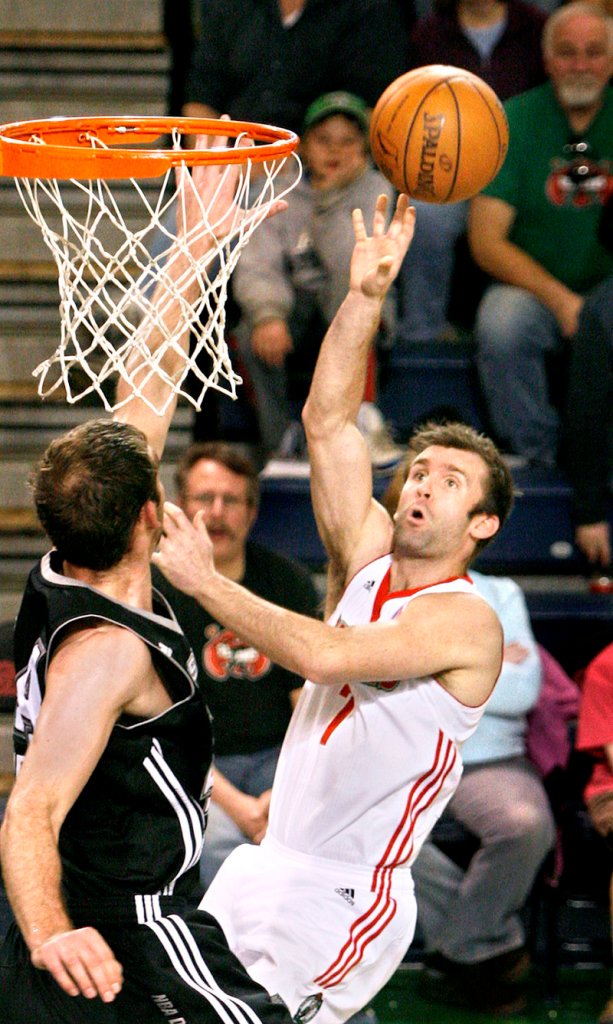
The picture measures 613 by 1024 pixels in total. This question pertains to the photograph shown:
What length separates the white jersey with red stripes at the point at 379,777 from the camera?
3.21 metres

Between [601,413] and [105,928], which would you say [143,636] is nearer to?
[105,928]

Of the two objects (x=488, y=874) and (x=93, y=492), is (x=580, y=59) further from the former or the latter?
(x=93, y=492)

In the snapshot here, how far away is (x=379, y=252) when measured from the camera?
347cm

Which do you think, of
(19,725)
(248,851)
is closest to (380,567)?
(248,851)

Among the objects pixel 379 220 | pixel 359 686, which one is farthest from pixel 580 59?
pixel 359 686

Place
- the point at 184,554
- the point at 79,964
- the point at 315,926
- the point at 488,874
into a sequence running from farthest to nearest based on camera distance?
the point at 488,874
the point at 315,926
the point at 184,554
the point at 79,964

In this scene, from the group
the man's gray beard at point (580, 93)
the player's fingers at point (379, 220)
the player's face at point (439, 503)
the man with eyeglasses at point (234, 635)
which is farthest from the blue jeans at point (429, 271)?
the player's face at point (439, 503)

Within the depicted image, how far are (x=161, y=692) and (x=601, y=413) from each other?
3.25 metres

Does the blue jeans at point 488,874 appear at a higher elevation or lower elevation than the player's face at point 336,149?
lower

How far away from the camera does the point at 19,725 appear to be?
2969 mm

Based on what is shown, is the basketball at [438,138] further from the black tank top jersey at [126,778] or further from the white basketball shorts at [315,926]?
the white basketball shorts at [315,926]

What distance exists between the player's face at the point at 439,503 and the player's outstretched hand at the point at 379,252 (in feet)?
1.38

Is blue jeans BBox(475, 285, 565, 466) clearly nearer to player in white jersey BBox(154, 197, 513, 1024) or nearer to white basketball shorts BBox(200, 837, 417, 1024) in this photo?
player in white jersey BBox(154, 197, 513, 1024)

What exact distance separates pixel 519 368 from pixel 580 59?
4.37 feet
